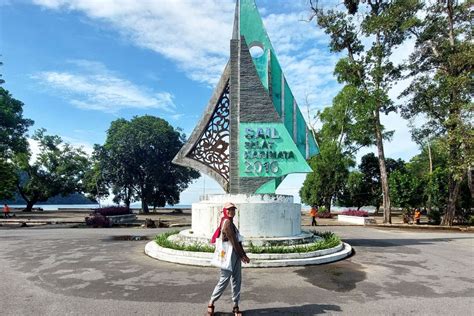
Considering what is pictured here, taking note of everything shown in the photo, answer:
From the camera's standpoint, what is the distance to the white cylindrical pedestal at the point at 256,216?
10.7 m

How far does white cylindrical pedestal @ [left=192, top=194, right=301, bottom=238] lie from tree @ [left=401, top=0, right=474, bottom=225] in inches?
650

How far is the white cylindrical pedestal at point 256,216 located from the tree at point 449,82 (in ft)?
54.2

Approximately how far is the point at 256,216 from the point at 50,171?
4534cm

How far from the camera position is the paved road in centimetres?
582

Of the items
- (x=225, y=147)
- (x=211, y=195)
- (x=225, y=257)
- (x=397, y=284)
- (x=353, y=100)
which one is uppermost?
(x=353, y=100)

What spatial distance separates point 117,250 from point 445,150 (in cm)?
2281

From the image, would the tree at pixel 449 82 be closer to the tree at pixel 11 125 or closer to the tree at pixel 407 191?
the tree at pixel 407 191

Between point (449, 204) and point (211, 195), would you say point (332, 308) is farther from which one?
point (449, 204)

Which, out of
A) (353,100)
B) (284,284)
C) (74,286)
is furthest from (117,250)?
(353,100)

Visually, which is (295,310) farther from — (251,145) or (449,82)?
(449,82)

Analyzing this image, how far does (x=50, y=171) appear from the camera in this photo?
1875 inches

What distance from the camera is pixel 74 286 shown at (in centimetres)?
710

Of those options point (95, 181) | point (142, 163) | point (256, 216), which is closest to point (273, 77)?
point (256, 216)

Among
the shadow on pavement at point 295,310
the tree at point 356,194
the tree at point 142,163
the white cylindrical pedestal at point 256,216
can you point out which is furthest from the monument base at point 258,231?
the tree at point 142,163
